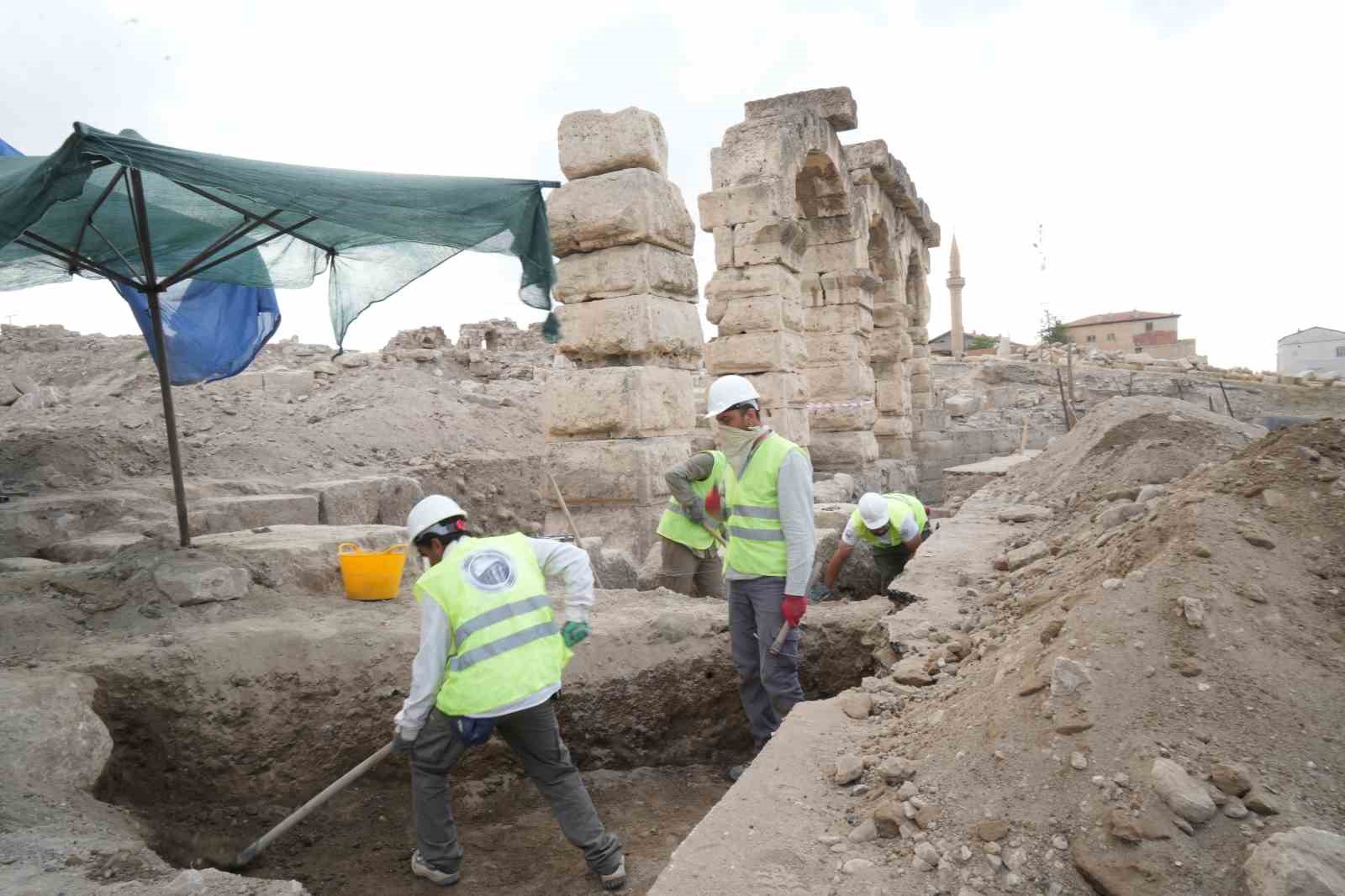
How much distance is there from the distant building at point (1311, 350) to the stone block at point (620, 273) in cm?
3288

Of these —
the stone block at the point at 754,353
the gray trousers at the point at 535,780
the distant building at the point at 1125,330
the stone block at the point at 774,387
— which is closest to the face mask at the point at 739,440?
the gray trousers at the point at 535,780

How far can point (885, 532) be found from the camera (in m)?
6.24

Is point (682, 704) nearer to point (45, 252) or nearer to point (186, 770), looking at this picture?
point (186, 770)

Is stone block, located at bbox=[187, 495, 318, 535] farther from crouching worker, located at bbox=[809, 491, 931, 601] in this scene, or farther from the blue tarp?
crouching worker, located at bbox=[809, 491, 931, 601]

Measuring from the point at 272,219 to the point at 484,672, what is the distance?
11.5ft

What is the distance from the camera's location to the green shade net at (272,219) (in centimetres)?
394

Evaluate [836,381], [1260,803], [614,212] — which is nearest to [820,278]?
[836,381]

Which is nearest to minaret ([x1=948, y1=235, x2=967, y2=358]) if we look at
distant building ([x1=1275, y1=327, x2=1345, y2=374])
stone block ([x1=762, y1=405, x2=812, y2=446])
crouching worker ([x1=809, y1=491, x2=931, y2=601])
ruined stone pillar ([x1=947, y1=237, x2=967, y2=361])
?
ruined stone pillar ([x1=947, y1=237, x2=967, y2=361])

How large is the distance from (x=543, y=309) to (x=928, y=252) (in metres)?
16.2

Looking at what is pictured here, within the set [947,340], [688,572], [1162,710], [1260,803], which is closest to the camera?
[1260,803]

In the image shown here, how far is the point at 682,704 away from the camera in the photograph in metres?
4.59

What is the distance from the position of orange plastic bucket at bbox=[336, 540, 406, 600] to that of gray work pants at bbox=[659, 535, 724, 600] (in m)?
1.82

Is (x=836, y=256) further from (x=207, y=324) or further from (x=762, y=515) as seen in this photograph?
(x=762, y=515)

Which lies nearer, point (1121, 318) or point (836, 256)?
point (836, 256)
